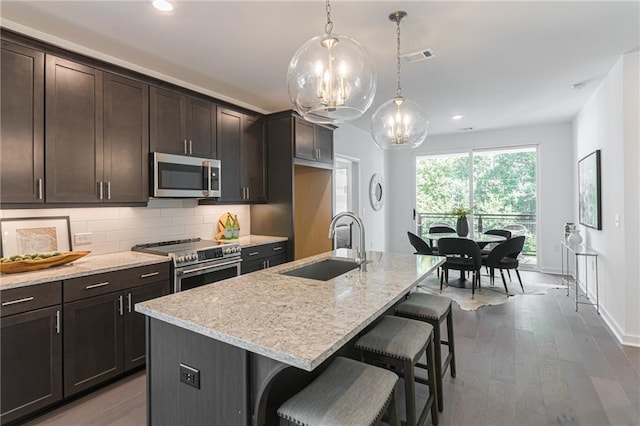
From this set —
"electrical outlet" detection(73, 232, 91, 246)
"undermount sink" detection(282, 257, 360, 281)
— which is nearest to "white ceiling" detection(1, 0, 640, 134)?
"electrical outlet" detection(73, 232, 91, 246)

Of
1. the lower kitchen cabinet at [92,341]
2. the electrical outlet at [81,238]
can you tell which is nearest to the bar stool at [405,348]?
the lower kitchen cabinet at [92,341]

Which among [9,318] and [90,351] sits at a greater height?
[9,318]

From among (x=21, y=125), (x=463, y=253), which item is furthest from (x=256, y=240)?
(x=463, y=253)

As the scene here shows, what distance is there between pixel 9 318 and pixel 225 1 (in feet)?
7.75

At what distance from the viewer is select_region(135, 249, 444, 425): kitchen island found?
1110 mm

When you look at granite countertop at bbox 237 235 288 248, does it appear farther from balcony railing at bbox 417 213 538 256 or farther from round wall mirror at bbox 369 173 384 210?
balcony railing at bbox 417 213 538 256

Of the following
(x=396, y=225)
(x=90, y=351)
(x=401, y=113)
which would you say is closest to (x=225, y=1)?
(x=401, y=113)

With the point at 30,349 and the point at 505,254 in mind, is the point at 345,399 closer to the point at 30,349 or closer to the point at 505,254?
the point at 30,349

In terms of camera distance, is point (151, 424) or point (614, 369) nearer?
point (151, 424)

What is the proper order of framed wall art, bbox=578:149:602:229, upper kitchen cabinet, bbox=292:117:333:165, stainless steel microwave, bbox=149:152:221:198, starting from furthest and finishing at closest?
upper kitchen cabinet, bbox=292:117:333:165, framed wall art, bbox=578:149:602:229, stainless steel microwave, bbox=149:152:221:198

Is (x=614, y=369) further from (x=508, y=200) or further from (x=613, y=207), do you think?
(x=508, y=200)

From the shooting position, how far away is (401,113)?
262 centimetres

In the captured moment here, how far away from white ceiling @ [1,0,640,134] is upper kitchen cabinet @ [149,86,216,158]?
0.31 m

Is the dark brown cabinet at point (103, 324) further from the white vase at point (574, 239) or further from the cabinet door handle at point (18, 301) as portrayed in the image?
the white vase at point (574, 239)
